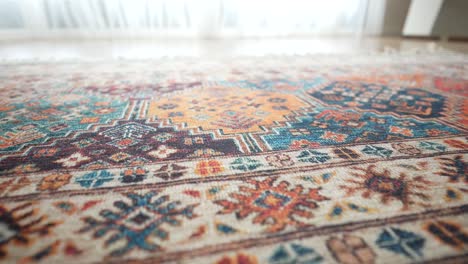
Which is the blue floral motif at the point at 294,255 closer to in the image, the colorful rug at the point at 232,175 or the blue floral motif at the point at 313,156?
the colorful rug at the point at 232,175

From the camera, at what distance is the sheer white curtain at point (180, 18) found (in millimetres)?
4203

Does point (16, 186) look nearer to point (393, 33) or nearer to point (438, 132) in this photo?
point (438, 132)

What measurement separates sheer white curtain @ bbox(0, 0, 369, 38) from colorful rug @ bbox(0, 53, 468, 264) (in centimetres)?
279

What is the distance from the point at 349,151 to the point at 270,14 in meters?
4.46

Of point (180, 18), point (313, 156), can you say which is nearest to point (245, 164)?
point (313, 156)

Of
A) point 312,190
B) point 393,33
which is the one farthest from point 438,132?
point 393,33

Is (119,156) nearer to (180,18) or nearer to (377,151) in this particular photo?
(377,151)

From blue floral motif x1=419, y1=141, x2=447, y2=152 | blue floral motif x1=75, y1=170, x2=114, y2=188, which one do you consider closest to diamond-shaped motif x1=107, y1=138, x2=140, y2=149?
blue floral motif x1=75, y1=170, x2=114, y2=188

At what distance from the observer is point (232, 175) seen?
3.26 ft

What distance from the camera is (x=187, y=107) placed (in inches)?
67.0

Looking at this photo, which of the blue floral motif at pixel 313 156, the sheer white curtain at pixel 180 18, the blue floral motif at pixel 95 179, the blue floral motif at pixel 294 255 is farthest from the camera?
the sheer white curtain at pixel 180 18

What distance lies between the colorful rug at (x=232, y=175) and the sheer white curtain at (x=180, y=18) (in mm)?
2786

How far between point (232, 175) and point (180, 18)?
431cm

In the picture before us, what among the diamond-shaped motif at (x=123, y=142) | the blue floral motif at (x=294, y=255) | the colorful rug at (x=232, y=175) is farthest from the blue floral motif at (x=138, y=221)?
the diamond-shaped motif at (x=123, y=142)
